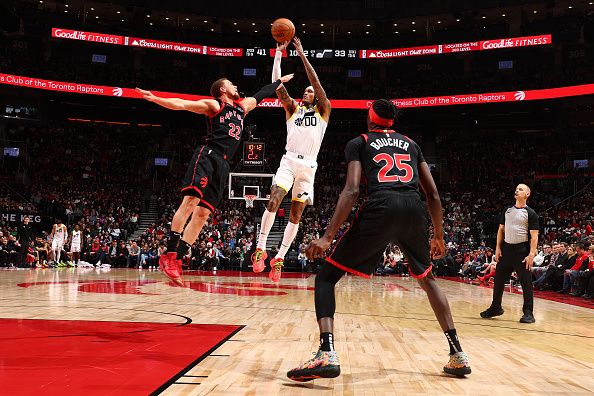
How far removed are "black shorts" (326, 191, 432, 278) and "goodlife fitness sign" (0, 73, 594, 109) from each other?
24.2m

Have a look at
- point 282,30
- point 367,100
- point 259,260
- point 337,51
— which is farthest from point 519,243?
point 337,51

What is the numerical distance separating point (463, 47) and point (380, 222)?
29.6 meters

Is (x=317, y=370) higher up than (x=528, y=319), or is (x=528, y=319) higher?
(x=317, y=370)

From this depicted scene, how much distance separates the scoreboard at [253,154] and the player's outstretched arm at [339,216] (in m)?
17.7

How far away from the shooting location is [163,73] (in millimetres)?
34312

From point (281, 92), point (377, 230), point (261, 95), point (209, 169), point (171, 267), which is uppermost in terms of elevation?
point (281, 92)

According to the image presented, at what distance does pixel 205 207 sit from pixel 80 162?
90.6ft

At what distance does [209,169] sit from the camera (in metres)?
6.01

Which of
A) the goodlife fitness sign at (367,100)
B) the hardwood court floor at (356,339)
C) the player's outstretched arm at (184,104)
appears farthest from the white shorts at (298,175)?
the goodlife fitness sign at (367,100)

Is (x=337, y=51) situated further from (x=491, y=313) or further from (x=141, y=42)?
(x=491, y=313)

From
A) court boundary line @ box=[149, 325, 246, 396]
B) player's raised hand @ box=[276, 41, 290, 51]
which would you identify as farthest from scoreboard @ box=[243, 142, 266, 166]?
court boundary line @ box=[149, 325, 246, 396]

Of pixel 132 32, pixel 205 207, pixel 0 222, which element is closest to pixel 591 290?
pixel 205 207

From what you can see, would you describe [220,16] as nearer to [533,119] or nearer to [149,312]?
[533,119]

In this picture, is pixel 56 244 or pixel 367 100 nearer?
pixel 56 244
